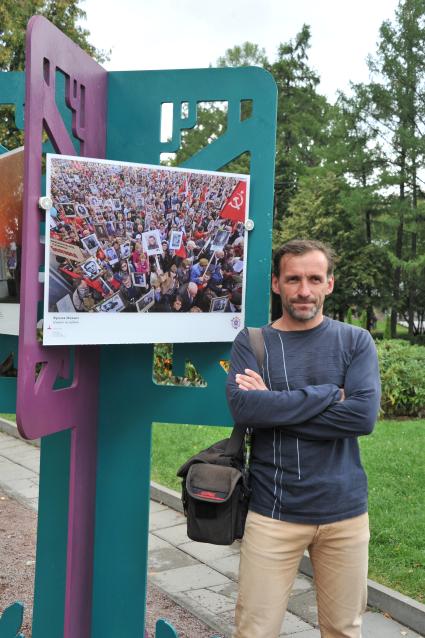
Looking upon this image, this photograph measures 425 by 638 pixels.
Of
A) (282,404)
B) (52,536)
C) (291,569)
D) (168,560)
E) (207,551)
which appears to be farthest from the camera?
(207,551)

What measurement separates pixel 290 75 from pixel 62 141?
34440mm

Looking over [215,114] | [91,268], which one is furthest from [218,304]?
[215,114]

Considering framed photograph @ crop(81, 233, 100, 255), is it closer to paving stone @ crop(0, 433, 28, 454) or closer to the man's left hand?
the man's left hand

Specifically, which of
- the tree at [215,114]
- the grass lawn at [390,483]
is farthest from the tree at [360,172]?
the grass lawn at [390,483]

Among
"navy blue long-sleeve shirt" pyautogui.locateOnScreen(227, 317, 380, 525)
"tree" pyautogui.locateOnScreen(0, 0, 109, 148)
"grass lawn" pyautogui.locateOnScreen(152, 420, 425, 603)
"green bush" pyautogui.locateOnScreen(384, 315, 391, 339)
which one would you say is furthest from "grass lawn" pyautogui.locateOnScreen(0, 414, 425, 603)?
"green bush" pyautogui.locateOnScreen(384, 315, 391, 339)

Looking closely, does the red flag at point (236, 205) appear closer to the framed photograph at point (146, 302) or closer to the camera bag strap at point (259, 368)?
the framed photograph at point (146, 302)

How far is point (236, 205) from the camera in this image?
2.96 meters

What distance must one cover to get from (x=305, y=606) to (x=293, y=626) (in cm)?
26

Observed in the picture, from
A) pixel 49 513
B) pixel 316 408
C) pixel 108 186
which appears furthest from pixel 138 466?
pixel 108 186

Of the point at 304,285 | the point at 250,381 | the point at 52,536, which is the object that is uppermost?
the point at 304,285

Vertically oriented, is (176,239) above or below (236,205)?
below

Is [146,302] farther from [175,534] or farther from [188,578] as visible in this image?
[175,534]

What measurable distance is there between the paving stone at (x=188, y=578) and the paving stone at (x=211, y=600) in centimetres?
9

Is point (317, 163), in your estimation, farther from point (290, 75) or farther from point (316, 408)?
point (316, 408)
